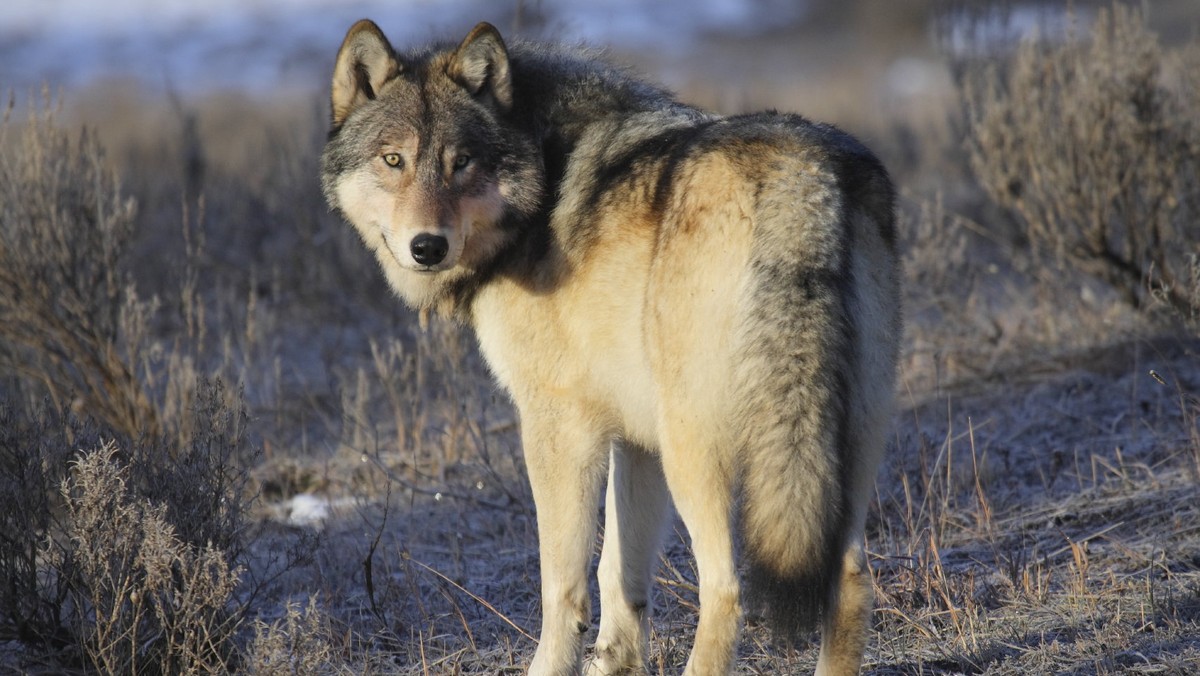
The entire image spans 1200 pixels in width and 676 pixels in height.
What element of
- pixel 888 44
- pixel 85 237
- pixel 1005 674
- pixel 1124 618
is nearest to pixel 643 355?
pixel 1005 674

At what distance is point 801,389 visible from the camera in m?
2.83

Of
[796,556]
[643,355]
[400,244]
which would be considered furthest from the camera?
[400,244]

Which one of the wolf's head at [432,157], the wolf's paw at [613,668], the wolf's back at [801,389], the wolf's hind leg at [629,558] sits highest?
the wolf's head at [432,157]

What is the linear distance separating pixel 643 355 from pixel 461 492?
8.44ft

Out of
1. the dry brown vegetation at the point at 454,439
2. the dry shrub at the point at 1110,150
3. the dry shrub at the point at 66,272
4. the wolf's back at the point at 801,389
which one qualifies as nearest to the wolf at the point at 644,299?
the wolf's back at the point at 801,389

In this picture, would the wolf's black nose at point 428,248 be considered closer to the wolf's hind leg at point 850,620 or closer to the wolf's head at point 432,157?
the wolf's head at point 432,157

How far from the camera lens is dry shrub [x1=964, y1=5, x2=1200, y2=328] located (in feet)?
19.8

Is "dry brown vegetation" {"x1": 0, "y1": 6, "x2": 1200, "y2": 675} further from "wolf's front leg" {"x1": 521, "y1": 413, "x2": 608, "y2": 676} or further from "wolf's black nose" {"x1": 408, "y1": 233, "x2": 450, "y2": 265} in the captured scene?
"wolf's black nose" {"x1": 408, "y1": 233, "x2": 450, "y2": 265}

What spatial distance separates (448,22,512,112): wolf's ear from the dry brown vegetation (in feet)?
4.49

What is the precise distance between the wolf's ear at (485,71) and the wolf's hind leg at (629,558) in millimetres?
1219

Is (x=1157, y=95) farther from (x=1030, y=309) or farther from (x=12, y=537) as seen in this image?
(x=12, y=537)

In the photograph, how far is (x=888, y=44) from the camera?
3838 cm

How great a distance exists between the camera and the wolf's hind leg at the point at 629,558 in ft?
12.3

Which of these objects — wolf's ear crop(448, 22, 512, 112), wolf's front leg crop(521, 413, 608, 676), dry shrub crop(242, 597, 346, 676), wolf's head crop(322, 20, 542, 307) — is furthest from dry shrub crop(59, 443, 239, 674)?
wolf's ear crop(448, 22, 512, 112)
